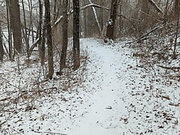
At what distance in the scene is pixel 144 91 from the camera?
9117 millimetres

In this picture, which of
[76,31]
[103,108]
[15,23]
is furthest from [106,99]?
[15,23]

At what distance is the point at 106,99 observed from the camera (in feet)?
28.7

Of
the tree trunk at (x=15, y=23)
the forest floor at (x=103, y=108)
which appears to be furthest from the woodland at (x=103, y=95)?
the tree trunk at (x=15, y=23)

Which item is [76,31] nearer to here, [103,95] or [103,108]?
[103,95]

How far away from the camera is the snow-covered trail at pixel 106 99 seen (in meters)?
6.79

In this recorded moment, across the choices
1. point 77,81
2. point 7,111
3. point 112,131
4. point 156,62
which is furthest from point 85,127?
point 156,62

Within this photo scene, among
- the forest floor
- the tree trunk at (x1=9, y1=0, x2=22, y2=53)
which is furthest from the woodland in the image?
the tree trunk at (x1=9, y1=0, x2=22, y2=53)

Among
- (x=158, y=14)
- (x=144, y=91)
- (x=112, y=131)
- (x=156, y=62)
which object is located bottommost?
(x=112, y=131)

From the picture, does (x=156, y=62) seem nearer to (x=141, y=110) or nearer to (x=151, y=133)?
(x=141, y=110)

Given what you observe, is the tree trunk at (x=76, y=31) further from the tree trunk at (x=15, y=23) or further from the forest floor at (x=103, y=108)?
the tree trunk at (x=15, y=23)

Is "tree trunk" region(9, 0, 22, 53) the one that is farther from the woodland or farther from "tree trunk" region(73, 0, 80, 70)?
"tree trunk" region(73, 0, 80, 70)

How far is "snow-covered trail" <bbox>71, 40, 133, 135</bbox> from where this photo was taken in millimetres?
6785

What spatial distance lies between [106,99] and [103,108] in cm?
Result: 77

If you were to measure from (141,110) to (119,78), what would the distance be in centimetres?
357
